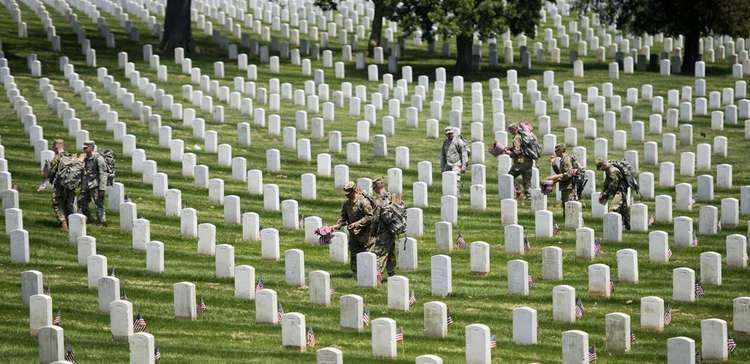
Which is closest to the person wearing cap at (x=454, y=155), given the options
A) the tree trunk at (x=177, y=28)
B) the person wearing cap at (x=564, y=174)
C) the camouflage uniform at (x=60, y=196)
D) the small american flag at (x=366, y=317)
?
the person wearing cap at (x=564, y=174)

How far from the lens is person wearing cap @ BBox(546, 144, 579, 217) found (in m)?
27.9

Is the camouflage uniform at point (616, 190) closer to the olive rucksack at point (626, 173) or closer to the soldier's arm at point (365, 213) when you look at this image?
the olive rucksack at point (626, 173)

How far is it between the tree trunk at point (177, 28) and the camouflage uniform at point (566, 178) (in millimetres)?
20464

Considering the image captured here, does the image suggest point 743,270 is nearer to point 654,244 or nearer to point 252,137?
point 654,244

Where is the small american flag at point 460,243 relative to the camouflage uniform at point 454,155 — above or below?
below

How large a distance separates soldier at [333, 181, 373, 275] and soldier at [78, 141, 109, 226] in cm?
520

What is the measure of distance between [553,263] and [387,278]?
233 centimetres

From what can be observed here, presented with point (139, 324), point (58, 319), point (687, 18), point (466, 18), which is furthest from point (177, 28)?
point (58, 319)

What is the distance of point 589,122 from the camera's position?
35.7 meters

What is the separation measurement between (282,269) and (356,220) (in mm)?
1448

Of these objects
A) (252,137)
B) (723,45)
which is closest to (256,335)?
(252,137)

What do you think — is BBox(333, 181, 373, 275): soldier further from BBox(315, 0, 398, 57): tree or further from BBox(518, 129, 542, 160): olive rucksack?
BBox(315, 0, 398, 57): tree

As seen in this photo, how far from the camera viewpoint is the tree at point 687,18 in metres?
43.4

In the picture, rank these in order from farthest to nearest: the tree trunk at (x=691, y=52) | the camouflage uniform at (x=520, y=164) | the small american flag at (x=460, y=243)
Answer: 1. the tree trunk at (x=691, y=52)
2. the camouflage uniform at (x=520, y=164)
3. the small american flag at (x=460, y=243)
